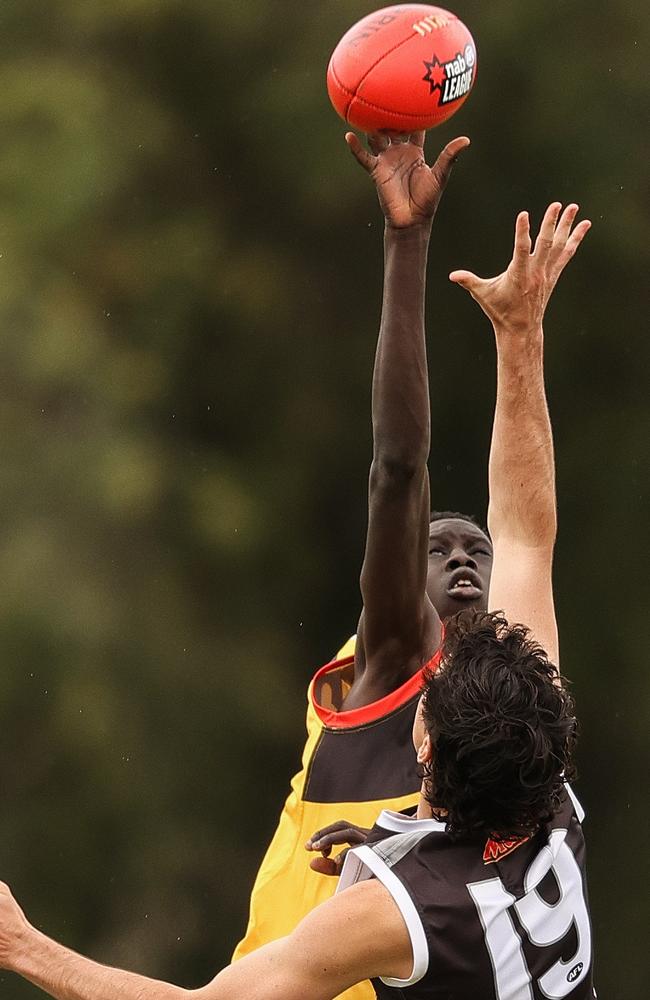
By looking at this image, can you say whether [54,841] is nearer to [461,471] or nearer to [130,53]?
[461,471]

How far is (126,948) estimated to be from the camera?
8.99 m

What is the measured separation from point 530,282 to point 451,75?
1.06m

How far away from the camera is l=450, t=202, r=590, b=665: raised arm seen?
346 cm

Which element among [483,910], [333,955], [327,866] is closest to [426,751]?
[483,910]

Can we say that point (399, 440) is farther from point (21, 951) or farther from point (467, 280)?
point (21, 951)

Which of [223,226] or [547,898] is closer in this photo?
[547,898]

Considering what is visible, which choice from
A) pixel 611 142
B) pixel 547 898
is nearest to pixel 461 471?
pixel 611 142

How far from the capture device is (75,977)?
2998mm

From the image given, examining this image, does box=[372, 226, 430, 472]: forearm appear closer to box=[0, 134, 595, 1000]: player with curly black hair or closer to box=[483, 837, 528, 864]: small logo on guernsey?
box=[0, 134, 595, 1000]: player with curly black hair

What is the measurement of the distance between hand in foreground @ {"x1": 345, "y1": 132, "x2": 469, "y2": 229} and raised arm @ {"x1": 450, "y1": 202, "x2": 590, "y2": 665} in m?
0.46

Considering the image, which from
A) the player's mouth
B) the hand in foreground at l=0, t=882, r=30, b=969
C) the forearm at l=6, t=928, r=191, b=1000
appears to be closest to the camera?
the forearm at l=6, t=928, r=191, b=1000

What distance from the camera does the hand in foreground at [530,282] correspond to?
3500mm

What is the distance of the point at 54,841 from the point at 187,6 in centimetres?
471

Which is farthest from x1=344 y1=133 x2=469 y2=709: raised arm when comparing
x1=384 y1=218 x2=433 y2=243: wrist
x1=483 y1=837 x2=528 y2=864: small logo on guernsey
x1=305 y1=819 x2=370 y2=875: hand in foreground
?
x1=483 y1=837 x2=528 y2=864: small logo on guernsey
